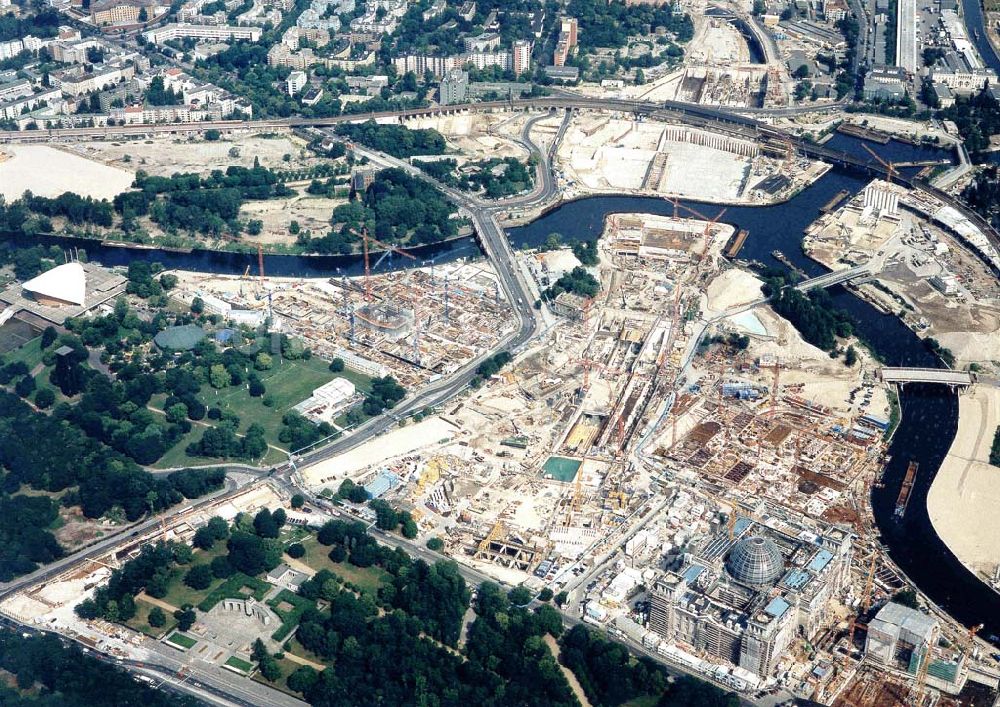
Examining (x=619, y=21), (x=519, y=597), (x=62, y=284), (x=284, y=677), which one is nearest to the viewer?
(x=284, y=677)

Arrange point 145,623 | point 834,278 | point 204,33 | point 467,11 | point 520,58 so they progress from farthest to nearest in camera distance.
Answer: point 467,11 → point 204,33 → point 520,58 → point 834,278 → point 145,623

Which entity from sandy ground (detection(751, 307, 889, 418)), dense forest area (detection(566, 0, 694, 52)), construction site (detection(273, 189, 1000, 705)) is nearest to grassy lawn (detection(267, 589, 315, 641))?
construction site (detection(273, 189, 1000, 705))

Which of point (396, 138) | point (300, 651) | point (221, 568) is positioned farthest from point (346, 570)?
point (396, 138)

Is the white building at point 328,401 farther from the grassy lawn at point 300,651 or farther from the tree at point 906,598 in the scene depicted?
the tree at point 906,598

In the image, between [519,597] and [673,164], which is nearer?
[519,597]

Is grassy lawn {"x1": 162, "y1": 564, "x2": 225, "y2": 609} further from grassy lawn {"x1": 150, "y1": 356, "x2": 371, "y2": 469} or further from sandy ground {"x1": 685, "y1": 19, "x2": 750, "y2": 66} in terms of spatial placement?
sandy ground {"x1": 685, "y1": 19, "x2": 750, "y2": 66}

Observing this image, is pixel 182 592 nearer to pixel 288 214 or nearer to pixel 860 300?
pixel 288 214

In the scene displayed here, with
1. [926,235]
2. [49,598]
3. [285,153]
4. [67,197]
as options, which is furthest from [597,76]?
[49,598]
